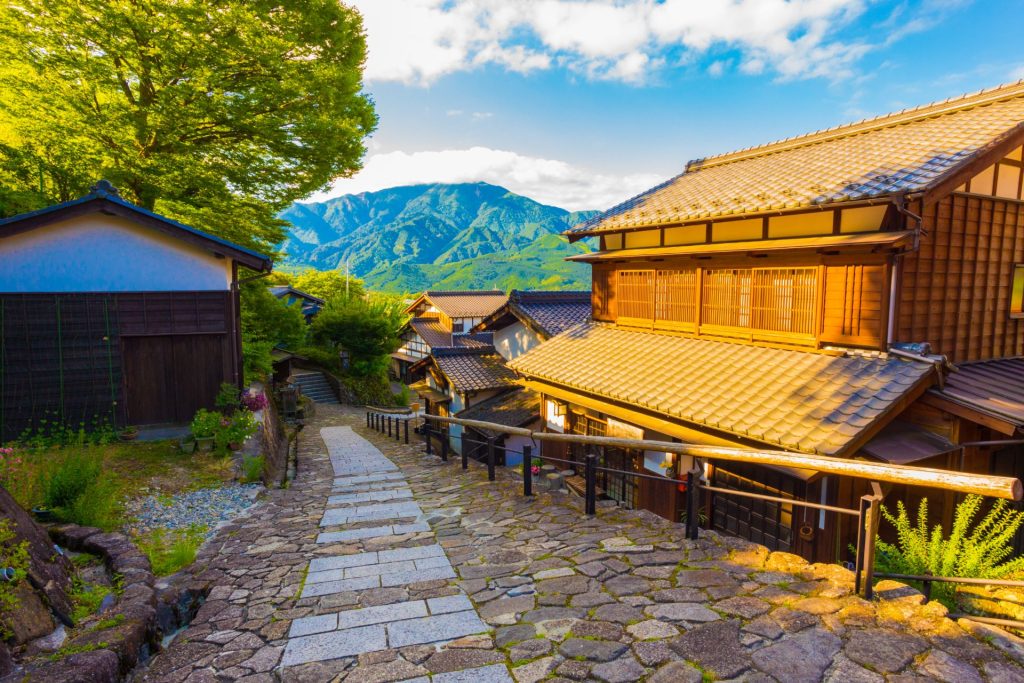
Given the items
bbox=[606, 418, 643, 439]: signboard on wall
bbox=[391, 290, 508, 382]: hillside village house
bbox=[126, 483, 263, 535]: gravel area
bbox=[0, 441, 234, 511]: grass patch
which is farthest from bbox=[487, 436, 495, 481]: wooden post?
bbox=[391, 290, 508, 382]: hillside village house

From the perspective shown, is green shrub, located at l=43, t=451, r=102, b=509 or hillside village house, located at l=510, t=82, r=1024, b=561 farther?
hillside village house, located at l=510, t=82, r=1024, b=561

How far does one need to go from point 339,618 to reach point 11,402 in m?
11.6

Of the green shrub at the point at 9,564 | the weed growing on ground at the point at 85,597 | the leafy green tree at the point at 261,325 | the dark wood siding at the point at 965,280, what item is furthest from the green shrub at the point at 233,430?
the dark wood siding at the point at 965,280

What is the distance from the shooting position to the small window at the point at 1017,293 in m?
9.71

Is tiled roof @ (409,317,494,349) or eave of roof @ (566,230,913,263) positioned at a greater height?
eave of roof @ (566,230,913,263)

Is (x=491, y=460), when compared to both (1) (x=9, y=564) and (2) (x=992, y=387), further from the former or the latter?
(2) (x=992, y=387)

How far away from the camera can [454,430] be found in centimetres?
2348

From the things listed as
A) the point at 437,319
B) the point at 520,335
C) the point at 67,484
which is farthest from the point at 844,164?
the point at 437,319

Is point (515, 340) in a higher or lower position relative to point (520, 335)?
lower

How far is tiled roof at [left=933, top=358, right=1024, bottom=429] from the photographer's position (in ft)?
22.6

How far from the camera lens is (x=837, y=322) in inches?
333

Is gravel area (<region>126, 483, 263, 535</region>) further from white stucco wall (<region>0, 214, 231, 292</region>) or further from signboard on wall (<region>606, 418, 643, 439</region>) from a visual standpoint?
signboard on wall (<region>606, 418, 643, 439</region>)

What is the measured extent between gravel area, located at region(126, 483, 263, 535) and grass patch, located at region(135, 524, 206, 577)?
31cm

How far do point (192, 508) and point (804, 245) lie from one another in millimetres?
11310
